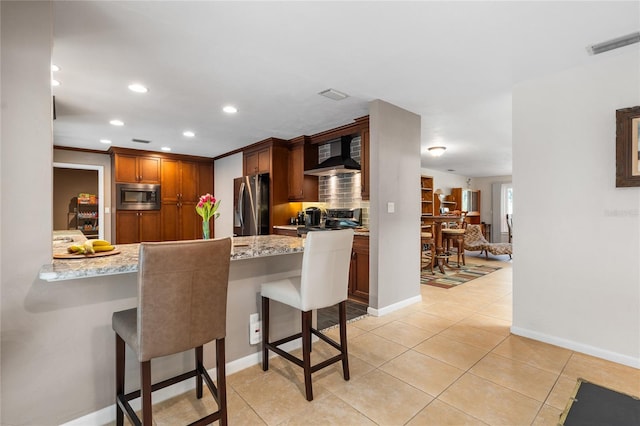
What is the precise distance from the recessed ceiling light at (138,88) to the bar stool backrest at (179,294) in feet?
7.63

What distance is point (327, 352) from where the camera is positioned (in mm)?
2502

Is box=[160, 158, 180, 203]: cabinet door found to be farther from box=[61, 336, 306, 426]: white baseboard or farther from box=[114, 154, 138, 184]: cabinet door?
box=[61, 336, 306, 426]: white baseboard

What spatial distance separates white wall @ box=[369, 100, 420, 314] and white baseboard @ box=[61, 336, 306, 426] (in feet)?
4.16

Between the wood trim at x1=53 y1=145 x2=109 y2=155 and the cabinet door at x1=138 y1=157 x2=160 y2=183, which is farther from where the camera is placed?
the cabinet door at x1=138 y1=157 x2=160 y2=183

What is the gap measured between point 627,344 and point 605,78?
206 cm

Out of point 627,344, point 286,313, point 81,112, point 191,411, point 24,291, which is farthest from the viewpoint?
point 81,112

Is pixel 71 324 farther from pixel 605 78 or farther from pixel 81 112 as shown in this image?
pixel 605 78

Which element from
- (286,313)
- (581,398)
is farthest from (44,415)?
(581,398)

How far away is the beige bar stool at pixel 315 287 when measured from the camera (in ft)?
6.15

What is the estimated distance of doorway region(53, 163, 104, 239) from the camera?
19.5 feet

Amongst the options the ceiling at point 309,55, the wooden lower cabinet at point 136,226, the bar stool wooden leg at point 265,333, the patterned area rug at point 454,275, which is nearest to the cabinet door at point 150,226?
the wooden lower cabinet at point 136,226

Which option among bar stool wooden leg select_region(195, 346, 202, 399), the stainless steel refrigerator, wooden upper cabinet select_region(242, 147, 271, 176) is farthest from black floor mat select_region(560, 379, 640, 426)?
wooden upper cabinet select_region(242, 147, 271, 176)

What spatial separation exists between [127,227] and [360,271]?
→ 4609 millimetres

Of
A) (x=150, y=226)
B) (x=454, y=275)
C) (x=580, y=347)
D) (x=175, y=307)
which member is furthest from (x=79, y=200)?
(x=580, y=347)
